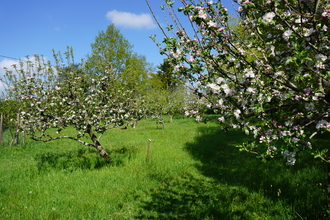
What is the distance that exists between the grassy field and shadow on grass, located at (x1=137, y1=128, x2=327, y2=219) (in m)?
0.02

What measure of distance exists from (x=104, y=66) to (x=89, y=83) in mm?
860

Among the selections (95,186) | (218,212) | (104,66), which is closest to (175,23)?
(218,212)

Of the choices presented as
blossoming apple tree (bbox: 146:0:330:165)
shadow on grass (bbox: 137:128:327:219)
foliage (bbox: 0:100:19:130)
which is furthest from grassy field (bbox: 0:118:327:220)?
foliage (bbox: 0:100:19:130)

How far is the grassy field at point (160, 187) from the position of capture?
5.03 meters

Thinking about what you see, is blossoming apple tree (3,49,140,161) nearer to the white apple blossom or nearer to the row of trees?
the row of trees

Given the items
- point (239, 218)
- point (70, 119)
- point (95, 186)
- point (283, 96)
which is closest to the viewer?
point (283, 96)

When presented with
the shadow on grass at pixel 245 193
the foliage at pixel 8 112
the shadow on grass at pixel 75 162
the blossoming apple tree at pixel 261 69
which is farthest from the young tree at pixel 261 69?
the foliage at pixel 8 112

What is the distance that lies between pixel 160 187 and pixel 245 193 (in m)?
2.17

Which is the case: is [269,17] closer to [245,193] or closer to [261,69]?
[261,69]

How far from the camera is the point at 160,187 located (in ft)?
21.6

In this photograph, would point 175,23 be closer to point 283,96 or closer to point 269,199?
point 283,96

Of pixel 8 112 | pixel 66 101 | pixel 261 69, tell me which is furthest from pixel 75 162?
pixel 8 112

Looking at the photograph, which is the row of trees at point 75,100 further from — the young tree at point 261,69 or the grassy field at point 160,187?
the young tree at point 261,69

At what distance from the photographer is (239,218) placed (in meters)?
4.73
